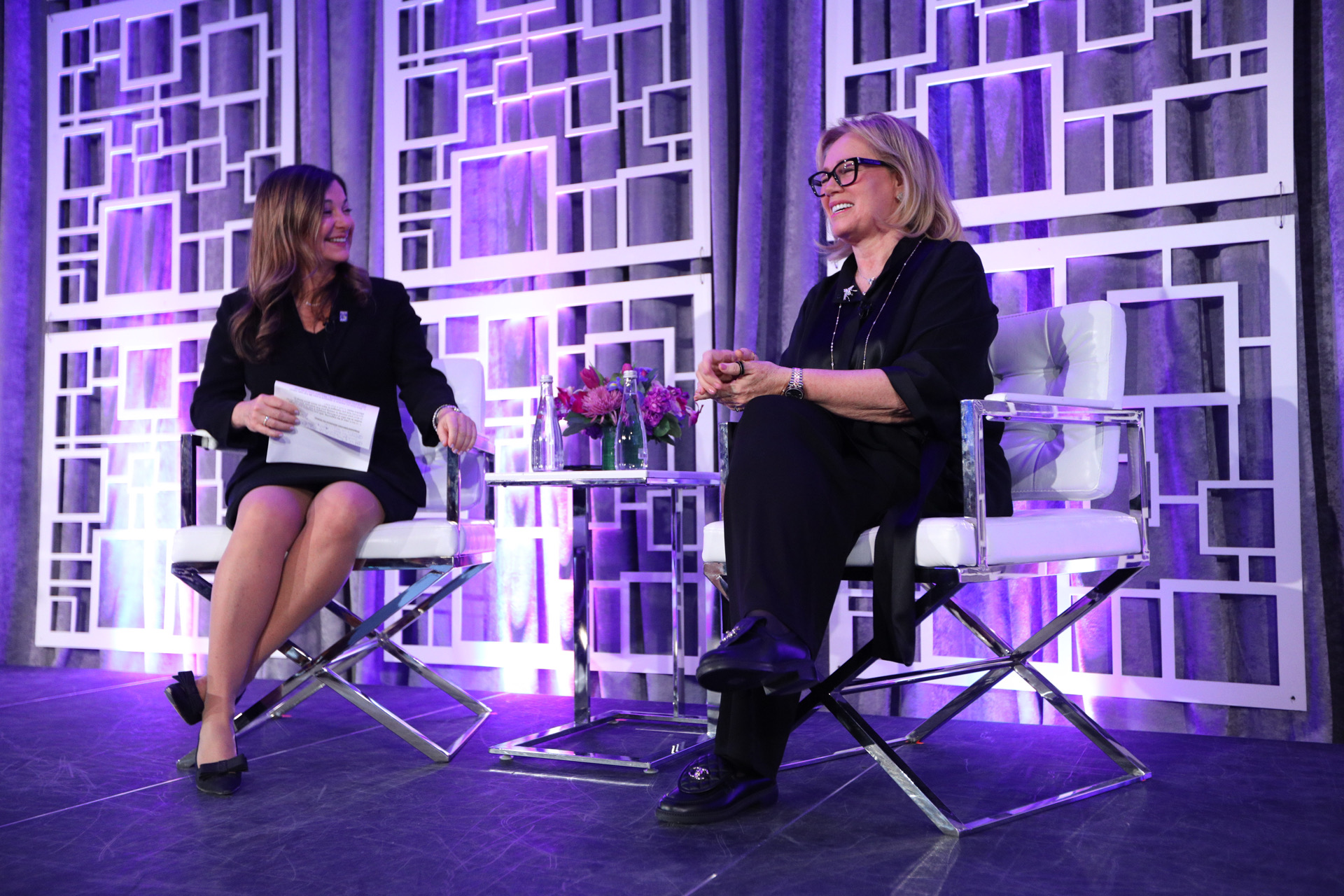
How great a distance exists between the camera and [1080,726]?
1.99 meters

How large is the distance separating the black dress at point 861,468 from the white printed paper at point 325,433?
89cm

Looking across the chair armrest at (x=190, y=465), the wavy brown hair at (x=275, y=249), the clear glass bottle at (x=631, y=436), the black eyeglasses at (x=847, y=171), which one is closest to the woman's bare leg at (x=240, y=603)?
the chair armrest at (x=190, y=465)

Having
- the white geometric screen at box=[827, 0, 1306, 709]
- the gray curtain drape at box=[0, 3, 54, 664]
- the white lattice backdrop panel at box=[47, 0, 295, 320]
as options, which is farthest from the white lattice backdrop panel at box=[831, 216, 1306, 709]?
the gray curtain drape at box=[0, 3, 54, 664]

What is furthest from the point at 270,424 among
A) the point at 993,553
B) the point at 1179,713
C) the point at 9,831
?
the point at 1179,713

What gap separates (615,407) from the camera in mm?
2416

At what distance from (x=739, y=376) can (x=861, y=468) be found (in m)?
0.26

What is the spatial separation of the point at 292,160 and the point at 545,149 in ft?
3.19

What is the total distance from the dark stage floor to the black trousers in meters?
0.17

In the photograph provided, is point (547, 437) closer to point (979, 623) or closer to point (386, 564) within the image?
point (386, 564)

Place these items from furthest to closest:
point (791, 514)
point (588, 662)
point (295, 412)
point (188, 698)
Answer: point (588, 662)
point (295, 412)
point (188, 698)
point (791, 514)

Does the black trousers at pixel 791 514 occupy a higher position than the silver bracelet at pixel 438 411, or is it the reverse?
the silver bracelet at pixel 438 411

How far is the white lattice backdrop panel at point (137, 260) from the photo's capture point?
368cm

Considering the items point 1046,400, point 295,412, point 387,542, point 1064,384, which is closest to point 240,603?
Result: point 387,542

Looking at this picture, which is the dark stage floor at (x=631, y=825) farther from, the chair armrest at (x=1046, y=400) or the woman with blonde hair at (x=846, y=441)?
the chair armrest at (x=1046, y=400)
